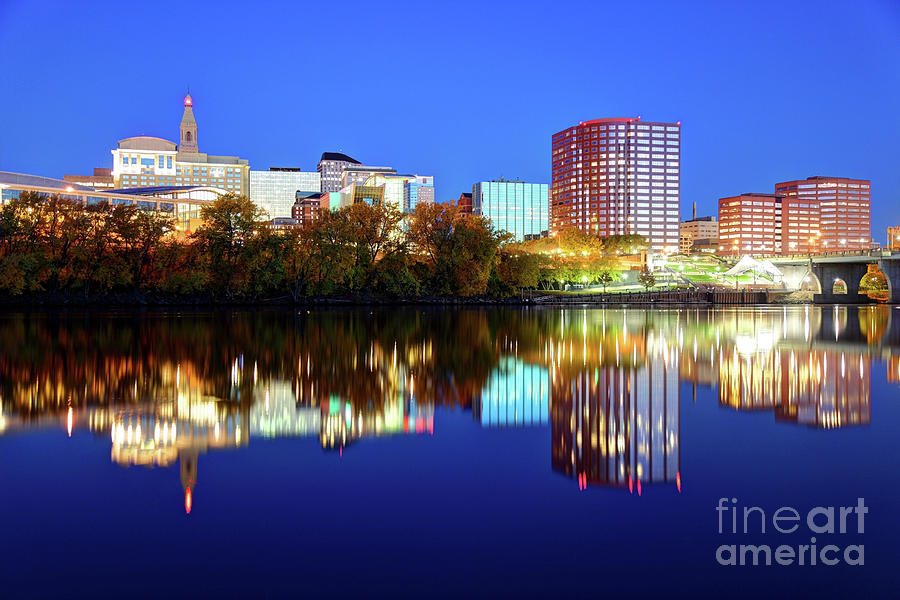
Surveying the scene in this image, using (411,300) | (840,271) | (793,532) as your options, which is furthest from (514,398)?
(840,271)

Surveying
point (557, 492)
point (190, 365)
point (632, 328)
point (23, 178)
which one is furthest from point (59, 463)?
point (23, 178)

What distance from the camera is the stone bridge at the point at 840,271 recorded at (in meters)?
121

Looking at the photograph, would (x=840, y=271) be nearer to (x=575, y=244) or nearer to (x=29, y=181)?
(x=575, y=244)

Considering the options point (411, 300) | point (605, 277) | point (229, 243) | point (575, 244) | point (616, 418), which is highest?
point (575, 244)

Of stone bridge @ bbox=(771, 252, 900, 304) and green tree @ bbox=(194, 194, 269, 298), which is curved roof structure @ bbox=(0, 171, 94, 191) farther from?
stone bridge @ bbox=(771, 252, 900, 304)

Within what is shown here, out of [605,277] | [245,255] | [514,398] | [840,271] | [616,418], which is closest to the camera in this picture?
[616,418]

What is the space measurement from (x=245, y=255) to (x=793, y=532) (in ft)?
240

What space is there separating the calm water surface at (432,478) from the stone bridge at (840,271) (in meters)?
115

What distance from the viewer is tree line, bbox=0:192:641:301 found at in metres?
69.8

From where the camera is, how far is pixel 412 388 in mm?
A: 18938

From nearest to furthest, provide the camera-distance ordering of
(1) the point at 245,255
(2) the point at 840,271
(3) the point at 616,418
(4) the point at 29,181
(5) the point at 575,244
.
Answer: (3) the point at 616,418 → (1) the point at 245,255 → (4) the point at 29,181 → (2) the point at 840,271 → (5) the point at 575,244

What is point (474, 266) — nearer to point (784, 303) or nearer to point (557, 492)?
point (784, 303)

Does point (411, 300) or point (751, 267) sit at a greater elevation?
point (751, 267)

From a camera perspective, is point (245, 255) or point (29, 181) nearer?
point (245, 255)
